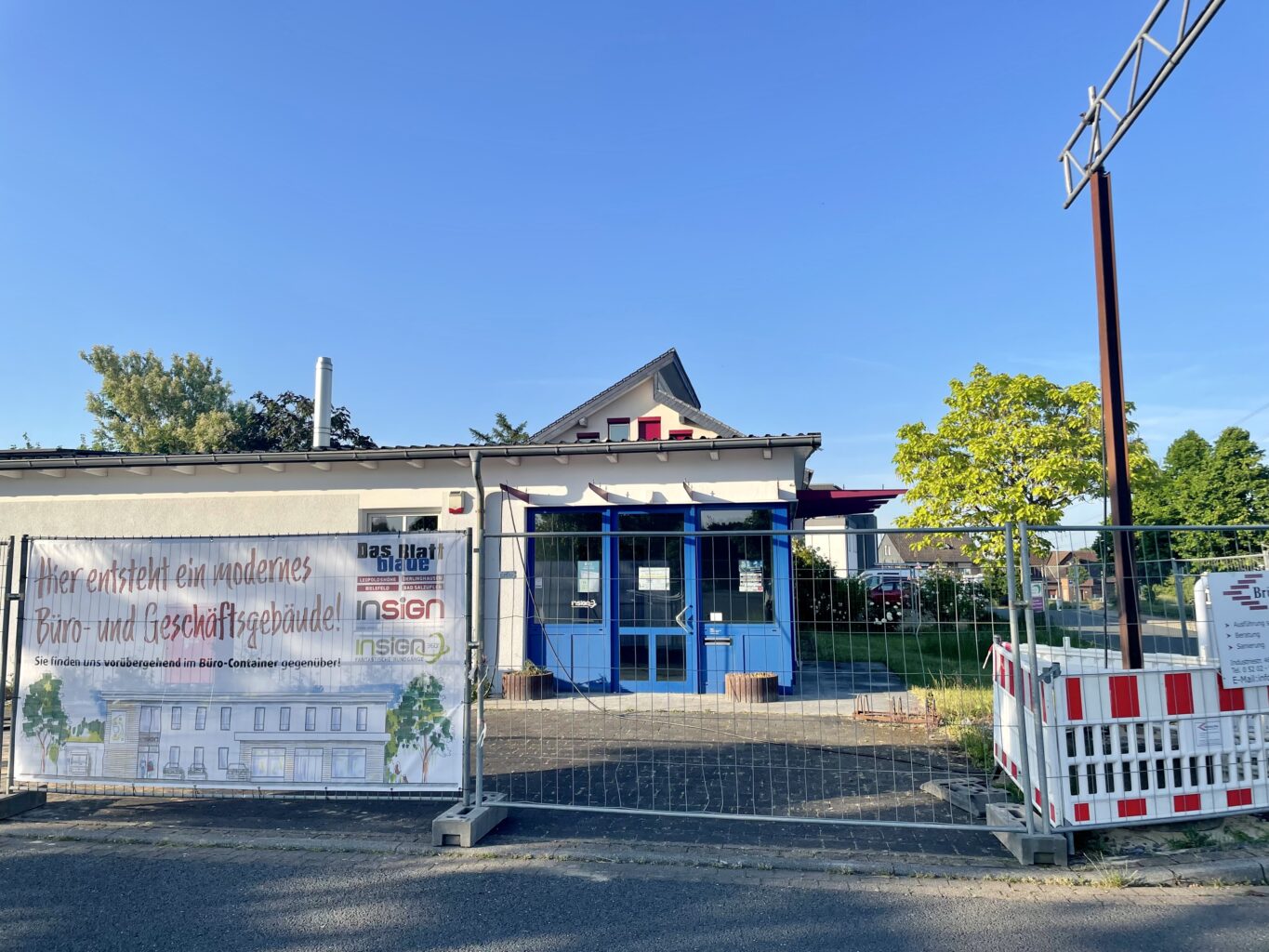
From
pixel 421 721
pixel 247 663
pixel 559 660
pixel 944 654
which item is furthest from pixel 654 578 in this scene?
pixel 247 663

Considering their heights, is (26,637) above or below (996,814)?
above

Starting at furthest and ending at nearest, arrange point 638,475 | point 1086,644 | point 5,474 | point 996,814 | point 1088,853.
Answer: point 5,474 → point 638,475 → point 1086,644 → point 996,814 → point 1088,853

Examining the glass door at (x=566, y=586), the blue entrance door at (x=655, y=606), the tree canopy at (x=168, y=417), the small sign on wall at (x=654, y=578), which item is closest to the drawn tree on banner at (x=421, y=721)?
the blue entrance door at (x=655, y=606)

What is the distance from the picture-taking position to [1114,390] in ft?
22.4

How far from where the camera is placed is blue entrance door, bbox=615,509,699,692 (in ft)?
25.8

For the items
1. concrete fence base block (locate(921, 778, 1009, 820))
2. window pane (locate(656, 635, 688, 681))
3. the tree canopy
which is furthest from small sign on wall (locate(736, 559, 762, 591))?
the tree canopy

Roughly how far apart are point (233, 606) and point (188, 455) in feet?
25.3

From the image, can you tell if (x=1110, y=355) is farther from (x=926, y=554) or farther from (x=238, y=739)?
(x=926, y=554)

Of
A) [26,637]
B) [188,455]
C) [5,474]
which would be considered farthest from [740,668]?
[5,474]

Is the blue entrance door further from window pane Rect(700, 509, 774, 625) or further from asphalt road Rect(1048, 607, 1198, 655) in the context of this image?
asphalt road Rect(1048, 607, 1198, 655)

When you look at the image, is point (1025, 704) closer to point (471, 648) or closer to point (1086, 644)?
point (1086, 644)

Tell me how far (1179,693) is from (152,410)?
1844 inches

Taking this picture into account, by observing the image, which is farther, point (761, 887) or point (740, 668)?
point (740, 668)

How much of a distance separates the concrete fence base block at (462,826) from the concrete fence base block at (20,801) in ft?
10.4
